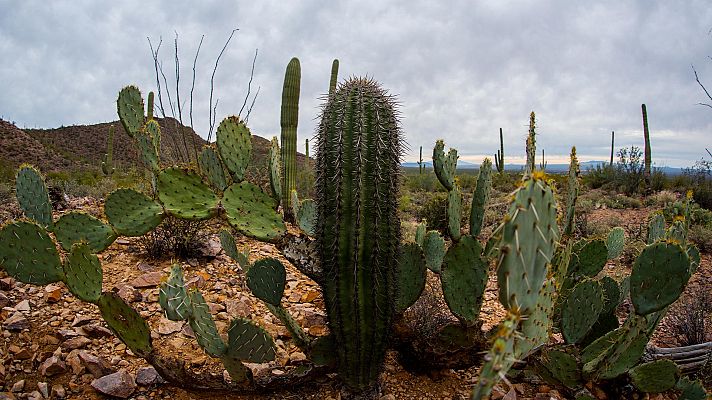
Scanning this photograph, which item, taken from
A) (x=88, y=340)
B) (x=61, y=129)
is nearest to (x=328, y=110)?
(x=88, y=340)

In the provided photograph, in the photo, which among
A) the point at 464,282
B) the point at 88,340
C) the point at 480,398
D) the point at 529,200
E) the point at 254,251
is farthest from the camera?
the point at 254,251

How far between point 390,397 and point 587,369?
3.65 feet

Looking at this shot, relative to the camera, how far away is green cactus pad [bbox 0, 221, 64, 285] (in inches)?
101

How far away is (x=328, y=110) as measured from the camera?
107 inches

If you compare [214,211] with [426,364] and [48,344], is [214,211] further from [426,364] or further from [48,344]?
[426,364]

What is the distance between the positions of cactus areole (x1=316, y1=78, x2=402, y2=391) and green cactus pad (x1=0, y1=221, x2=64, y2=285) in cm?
145

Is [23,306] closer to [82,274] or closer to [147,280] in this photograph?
[147,280]

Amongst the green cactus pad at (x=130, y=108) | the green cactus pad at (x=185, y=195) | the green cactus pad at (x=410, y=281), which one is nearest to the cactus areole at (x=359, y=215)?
the green cactus pad at (x=410, y=281)

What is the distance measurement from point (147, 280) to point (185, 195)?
5.15ft

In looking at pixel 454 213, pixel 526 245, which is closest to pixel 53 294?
pixel 454 213

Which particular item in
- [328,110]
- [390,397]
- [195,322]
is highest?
[328,110]

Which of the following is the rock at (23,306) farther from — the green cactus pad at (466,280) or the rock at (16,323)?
the green cactus pad at (466,280)

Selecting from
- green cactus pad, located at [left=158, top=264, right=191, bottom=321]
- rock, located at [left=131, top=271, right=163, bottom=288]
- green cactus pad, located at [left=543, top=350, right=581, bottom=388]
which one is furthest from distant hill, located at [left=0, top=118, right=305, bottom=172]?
green cactus pad, located at [left=543, top=350, right=581, bottom=388]

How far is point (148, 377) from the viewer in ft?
9.98
